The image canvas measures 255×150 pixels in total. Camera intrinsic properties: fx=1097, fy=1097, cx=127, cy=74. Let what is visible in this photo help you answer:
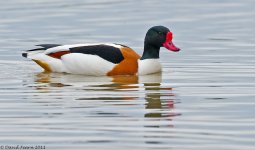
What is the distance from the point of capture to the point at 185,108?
516 inches

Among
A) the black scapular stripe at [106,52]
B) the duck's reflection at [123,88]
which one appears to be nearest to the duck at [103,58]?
the black scapular stripe at [106,52]

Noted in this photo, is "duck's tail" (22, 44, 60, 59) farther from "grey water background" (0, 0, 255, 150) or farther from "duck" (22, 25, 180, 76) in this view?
"grey water background" (0, 0, 255, 150)

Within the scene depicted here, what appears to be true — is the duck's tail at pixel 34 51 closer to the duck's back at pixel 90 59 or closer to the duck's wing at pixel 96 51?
the duck's back at pixel 90 59

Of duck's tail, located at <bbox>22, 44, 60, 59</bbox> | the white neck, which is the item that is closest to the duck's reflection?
the white neck

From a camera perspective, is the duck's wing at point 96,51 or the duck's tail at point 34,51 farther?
the duck's tail at point 34,51

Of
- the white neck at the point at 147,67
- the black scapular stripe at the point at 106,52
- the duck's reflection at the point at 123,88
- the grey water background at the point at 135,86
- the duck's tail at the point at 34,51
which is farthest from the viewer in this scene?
the duck's tail at the point at 34,51

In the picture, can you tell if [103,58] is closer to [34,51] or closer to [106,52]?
[106,52]

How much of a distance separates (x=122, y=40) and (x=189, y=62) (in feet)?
12.2

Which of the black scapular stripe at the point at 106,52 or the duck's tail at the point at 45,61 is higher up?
the black scapular stripe at the point at 106,52

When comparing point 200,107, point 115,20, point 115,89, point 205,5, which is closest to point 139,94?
point 115,89

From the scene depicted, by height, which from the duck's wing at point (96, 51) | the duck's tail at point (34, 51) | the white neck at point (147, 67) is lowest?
the white neck at point (147, 67)

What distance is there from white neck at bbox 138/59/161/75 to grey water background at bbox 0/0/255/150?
1.11ft

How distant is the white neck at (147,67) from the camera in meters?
17.4

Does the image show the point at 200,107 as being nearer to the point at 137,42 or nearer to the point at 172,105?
the point at 172,105
